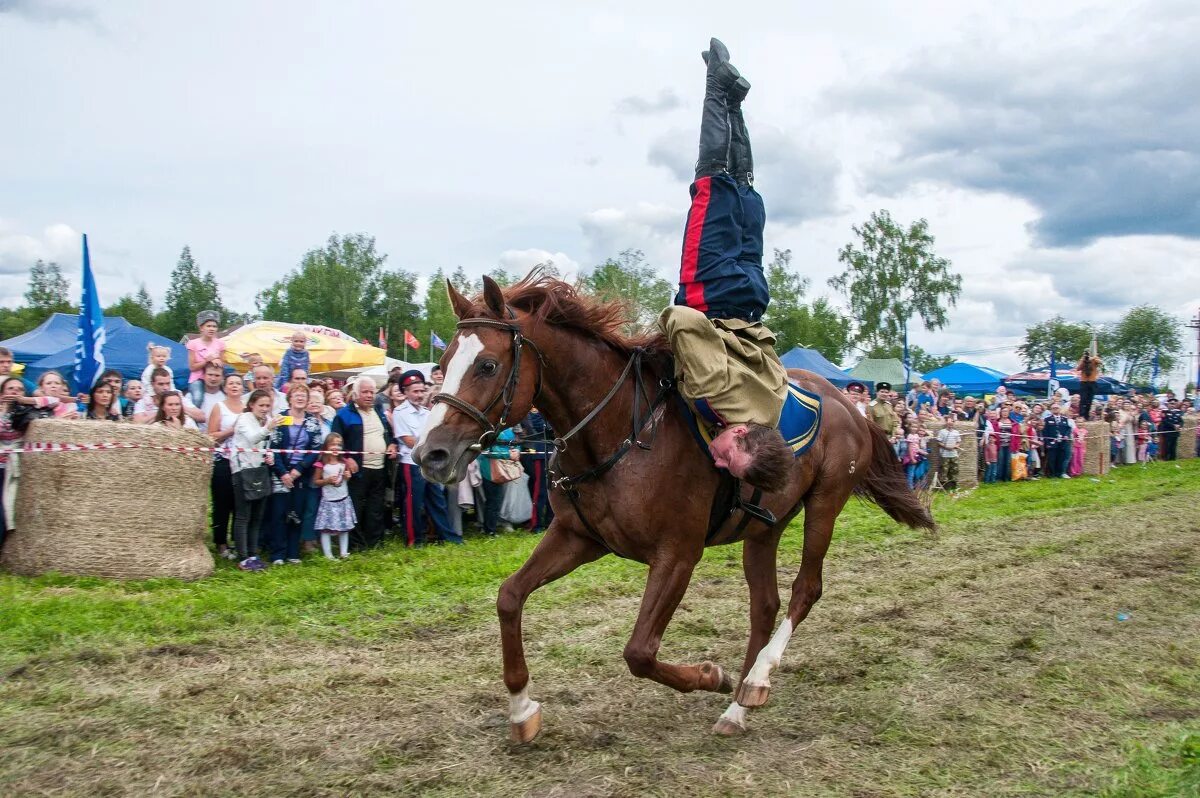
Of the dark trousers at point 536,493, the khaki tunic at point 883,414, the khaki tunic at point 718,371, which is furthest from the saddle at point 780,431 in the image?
the khaki tunic at point 883,414

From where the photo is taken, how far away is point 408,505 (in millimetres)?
9383

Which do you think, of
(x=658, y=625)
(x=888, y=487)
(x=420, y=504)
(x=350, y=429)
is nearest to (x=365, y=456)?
(x=350, y=429)

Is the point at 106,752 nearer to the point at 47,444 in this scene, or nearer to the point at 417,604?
the point at 417,604

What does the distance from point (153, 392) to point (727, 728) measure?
675cm

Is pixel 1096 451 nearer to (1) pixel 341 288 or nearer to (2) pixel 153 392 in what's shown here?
(2) pixel 153 392

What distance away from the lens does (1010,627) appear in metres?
6.11

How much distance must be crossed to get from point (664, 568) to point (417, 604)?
3340mm

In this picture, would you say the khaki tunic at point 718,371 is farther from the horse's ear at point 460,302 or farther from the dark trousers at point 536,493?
the dark trousers at point 536,493

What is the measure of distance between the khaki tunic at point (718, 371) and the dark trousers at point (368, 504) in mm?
5468

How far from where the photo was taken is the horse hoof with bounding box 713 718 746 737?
4.39 meters

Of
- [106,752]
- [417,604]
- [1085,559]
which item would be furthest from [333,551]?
[1085,559]

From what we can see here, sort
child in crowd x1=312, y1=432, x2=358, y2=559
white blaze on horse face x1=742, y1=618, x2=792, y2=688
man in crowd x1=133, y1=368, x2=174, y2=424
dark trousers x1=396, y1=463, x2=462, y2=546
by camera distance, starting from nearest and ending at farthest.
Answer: white blaze on horse face x1=742, y1=618, x2=792, y2=688, man in crowd x1=133, y1=368, x2=174, y2=424, child in crowd x1=312, y1=432, x2=358, y2=559, dark trousers x1=396, y1=463, x2=462, y2=546

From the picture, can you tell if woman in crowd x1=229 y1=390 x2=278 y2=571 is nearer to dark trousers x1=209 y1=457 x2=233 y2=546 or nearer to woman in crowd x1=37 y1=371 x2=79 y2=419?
dark trousers x1=209 y1=457 x2=233 y2=546

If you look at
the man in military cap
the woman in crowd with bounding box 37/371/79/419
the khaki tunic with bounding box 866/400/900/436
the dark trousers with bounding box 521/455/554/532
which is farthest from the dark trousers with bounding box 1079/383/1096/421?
the woman in crowd with bounding box 37/371/79/419
